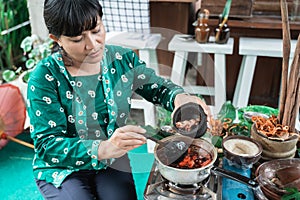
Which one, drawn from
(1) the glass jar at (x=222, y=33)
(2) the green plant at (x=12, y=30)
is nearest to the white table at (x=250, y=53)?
(1) the glass jar at (x=222, y=33)

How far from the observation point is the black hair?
879 mm

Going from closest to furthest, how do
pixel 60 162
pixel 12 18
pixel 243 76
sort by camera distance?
1. pixel 60 162
2. pixel 243 76
3. pixel 12 18

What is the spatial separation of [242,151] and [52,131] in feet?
1.82

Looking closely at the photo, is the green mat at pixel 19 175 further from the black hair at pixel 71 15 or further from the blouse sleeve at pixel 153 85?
the black hair at pixel 71 15

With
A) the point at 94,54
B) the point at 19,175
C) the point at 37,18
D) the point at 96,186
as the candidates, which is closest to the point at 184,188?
the point at 96,186

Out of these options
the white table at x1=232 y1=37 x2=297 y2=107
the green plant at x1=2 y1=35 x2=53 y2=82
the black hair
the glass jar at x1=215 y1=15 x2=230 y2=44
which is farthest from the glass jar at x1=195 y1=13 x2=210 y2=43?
the black hair

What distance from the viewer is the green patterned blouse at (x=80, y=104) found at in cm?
94

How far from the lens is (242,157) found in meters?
0.97

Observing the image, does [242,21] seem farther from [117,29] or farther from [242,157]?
[242,157]

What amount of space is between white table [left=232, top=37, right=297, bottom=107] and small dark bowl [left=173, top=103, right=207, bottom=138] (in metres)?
1.09

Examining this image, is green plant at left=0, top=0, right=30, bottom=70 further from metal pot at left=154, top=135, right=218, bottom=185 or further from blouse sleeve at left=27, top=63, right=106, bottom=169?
metal pot at left=154, top=135, right=218, bottom=185

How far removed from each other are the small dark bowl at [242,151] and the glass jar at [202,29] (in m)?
1.00

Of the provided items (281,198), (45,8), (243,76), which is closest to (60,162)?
(45,8)

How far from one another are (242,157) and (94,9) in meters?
0.58
